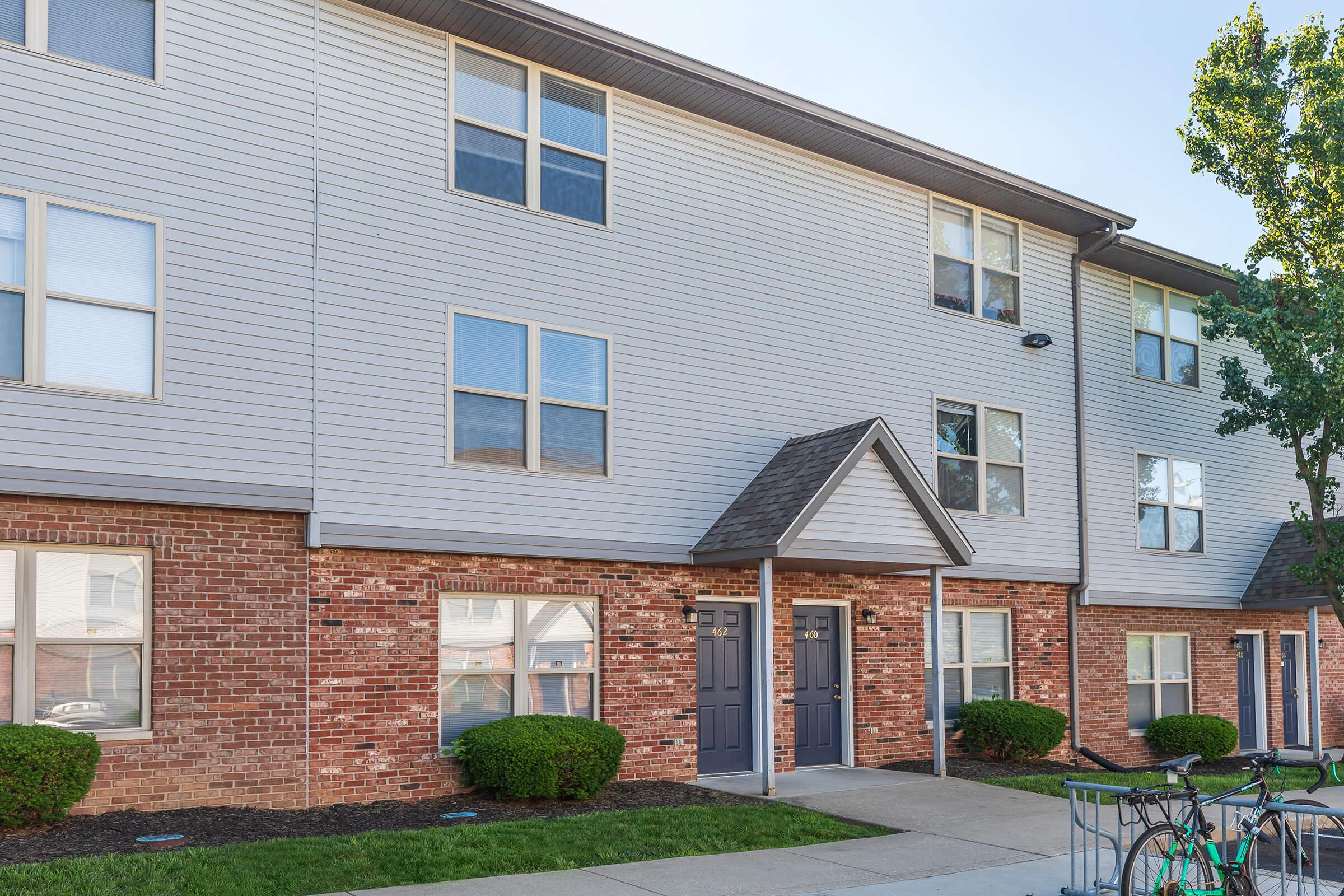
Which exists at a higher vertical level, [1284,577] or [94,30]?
[94,30]

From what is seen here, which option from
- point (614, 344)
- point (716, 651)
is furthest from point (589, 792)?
point (614, 344)

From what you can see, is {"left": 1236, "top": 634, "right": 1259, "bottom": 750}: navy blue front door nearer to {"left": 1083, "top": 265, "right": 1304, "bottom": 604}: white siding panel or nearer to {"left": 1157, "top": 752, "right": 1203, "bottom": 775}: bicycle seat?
{"left": 1083, "top": 265, "right": 1304, "bottom": 604}: white siding panel

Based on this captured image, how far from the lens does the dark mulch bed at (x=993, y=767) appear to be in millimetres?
14875

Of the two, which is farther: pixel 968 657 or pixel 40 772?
pixel 968 657

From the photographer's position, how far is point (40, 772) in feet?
29.8

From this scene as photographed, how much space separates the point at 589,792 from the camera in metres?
11.8

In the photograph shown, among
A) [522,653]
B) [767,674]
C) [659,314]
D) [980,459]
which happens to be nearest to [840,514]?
[767,674]

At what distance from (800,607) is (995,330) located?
5309 millimetres

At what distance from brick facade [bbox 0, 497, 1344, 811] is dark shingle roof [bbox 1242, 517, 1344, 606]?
8.63 m

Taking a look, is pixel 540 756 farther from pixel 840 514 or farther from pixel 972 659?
pixel 972 659

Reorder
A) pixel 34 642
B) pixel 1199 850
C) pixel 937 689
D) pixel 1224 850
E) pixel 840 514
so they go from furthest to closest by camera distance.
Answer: pixel 937 689 < pixel 840 514 < pixel 34 642 < pixel 1224 850 < pixel 1199 850

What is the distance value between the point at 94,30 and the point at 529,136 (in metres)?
4.31

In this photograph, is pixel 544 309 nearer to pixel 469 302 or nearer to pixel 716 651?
pixel 469 302

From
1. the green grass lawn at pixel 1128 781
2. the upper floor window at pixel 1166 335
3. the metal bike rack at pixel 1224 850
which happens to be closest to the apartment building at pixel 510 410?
the upper floor window at pixel 1166 335
